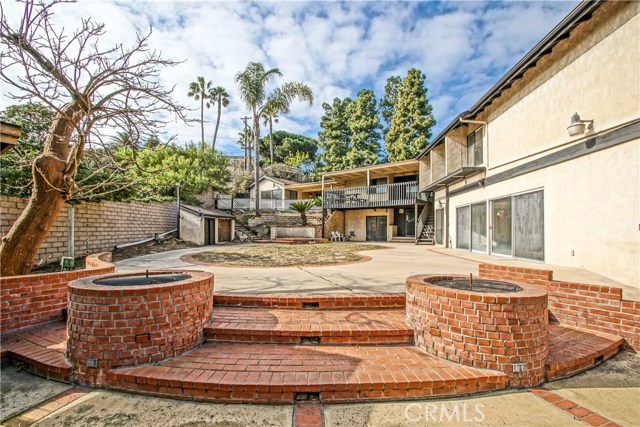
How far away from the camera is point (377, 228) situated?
19.4 meters

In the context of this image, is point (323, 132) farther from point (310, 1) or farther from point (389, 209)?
point (310, 1)

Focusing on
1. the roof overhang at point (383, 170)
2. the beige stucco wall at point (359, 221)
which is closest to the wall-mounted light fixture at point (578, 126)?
the roof overhang at point (383, 170)

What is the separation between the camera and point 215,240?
613 inches

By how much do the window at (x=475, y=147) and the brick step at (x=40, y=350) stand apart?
11478 mm

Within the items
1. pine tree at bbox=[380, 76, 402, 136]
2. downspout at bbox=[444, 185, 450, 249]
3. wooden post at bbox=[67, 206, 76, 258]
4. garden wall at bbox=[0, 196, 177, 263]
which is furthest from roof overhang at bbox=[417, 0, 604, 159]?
pine tree at bbox=[380, 76, 402, 136]

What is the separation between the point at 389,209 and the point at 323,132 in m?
17.6

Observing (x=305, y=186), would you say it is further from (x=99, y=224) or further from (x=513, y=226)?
(x=513, y=226)

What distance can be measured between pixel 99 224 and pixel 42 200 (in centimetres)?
626

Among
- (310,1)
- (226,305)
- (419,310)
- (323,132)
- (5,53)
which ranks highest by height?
(323,132)

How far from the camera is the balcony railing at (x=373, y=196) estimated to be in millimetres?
16609

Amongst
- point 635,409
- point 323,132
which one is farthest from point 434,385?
point 323,132

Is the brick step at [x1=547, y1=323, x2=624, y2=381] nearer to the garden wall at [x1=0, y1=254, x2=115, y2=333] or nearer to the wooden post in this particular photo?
the garden wall at [x1=0, y1=254, x2=115, y2=333]

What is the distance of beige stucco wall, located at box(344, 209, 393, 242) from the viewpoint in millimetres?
19317

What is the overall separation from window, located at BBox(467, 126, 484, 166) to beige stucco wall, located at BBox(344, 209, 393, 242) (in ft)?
27.0
